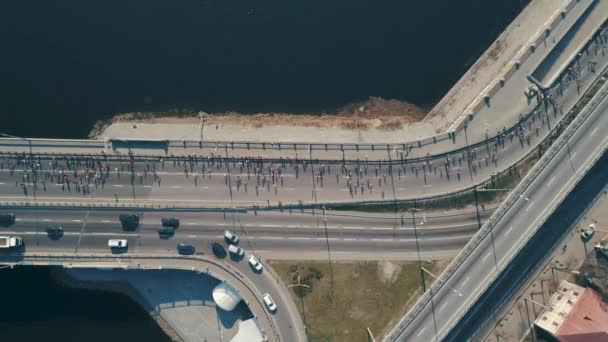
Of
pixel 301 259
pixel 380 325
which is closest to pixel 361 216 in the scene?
pixel 301 259

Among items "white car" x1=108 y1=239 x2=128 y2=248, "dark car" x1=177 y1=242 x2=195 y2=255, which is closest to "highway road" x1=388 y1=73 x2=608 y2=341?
"dark car" x1=177 y1=242 x2=195 y2=255

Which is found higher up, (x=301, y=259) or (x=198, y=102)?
(x=198, y=102)

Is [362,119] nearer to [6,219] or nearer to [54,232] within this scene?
[54,232]

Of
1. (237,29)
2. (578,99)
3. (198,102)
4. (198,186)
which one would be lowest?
(198,186)

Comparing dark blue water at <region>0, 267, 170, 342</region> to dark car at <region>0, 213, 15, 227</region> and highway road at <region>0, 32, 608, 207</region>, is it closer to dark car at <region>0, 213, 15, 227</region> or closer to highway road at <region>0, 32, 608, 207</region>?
dark car at <region>0, 213, 15, 227</region>

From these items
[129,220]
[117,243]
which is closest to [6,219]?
[117,243]

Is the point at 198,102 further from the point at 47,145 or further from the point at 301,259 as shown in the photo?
the point at 301,259
